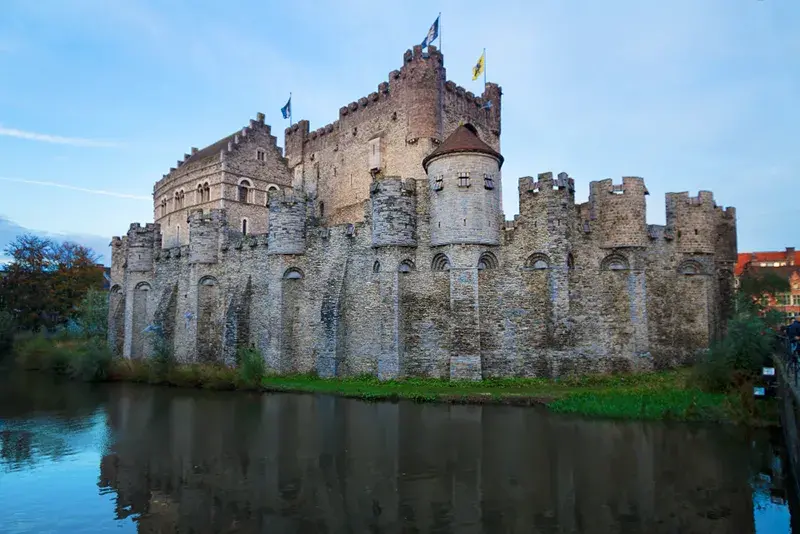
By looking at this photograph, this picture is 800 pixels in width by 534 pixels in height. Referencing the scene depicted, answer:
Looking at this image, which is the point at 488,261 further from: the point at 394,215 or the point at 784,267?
the point at 784,267

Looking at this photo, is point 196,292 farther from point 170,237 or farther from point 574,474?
point 574,474

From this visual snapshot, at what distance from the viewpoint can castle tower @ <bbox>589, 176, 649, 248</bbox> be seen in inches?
901

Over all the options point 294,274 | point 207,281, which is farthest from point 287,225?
point 207,281

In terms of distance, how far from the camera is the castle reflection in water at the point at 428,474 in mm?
9242

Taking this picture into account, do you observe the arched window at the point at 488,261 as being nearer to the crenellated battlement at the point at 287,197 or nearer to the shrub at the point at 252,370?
the crenellated battlement at the point at 287,197

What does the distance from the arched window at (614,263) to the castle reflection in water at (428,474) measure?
28.5 ft

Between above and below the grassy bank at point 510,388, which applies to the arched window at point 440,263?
above

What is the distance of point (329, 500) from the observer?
1013 centimetres

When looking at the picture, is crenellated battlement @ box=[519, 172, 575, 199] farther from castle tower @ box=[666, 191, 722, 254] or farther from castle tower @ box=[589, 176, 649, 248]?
castle tower @ box=[666, 191, 722, 254]

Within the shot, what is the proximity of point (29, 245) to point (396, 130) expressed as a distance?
36.9m

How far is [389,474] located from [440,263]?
44.0 ft

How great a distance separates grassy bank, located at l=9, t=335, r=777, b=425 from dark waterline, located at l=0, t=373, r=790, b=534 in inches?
38.9

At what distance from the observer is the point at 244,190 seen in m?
43.0

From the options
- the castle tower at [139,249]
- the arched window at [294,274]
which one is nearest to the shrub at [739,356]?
the arched window at [294,274]
